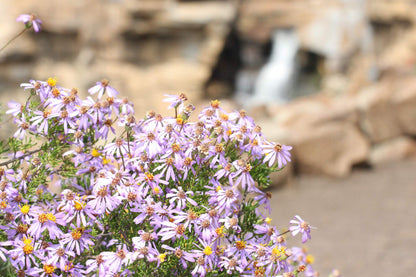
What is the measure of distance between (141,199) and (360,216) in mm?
4858

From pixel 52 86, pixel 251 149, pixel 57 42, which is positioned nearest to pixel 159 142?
pixel 251 149

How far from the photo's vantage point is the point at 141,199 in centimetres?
158

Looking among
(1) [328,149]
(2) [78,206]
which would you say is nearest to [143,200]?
(2) [78,206]

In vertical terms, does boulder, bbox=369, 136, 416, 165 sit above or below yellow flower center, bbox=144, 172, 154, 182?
above

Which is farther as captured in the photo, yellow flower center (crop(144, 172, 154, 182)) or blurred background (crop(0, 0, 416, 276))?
blurred background (crop(0, 0, 416, 276))

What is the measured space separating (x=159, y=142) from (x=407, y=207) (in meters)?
5.09

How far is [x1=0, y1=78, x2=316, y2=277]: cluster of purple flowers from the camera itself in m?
1.55

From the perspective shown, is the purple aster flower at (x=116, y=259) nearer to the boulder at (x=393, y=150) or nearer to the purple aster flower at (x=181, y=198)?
the purple aster flower at (x=181, y=198)

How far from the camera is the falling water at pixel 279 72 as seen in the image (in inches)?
425

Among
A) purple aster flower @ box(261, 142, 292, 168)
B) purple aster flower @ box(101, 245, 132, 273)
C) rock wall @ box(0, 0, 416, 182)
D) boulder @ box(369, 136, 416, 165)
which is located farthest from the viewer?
rock wall @ box(0, 0, 416, 182)

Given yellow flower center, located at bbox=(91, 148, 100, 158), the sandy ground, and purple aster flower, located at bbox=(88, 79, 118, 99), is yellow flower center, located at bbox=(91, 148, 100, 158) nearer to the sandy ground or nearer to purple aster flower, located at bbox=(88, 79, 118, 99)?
purple aster flower, located at bbox=(88, 79, 118, 99)

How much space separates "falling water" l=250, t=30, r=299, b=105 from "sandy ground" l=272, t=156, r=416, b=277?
3.79m

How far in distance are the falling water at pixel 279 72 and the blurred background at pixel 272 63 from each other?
0.9 inches

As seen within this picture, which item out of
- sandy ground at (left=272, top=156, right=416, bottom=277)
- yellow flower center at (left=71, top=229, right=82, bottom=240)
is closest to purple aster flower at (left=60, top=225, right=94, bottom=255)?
yellow flower center at (left=71, top=229, right=82, bottom=240)
